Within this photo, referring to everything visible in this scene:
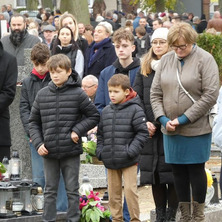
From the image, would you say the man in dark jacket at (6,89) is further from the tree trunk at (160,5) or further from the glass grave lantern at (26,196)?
the tree trunk at (160,5)

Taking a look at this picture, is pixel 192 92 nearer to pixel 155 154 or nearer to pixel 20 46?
pixel 155 154

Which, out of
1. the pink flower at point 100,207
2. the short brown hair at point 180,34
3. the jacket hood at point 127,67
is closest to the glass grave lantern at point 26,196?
the pink flower at point 100,207

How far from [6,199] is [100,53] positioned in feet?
Result: 15.4

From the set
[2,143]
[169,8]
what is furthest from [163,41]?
[169,8]

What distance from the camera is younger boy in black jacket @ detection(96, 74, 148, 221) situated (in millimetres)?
9508

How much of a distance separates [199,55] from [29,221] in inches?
94.9

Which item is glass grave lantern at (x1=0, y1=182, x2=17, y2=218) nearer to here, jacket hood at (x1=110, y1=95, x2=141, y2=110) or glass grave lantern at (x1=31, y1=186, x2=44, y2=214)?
glass grave lantern at (x1=31, y1=186, x2=44, y2=214)

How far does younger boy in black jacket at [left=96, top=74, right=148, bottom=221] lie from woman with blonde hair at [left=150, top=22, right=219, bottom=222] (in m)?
0.25

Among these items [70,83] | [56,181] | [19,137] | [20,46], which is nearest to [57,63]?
[70,83]

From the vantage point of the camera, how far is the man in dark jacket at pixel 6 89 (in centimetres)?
1037

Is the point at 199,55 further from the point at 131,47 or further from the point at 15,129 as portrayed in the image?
the point at 15,129

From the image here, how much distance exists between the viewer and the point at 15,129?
1112cm

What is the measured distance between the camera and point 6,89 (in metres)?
10.4

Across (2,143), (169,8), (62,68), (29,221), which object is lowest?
(29,221)
